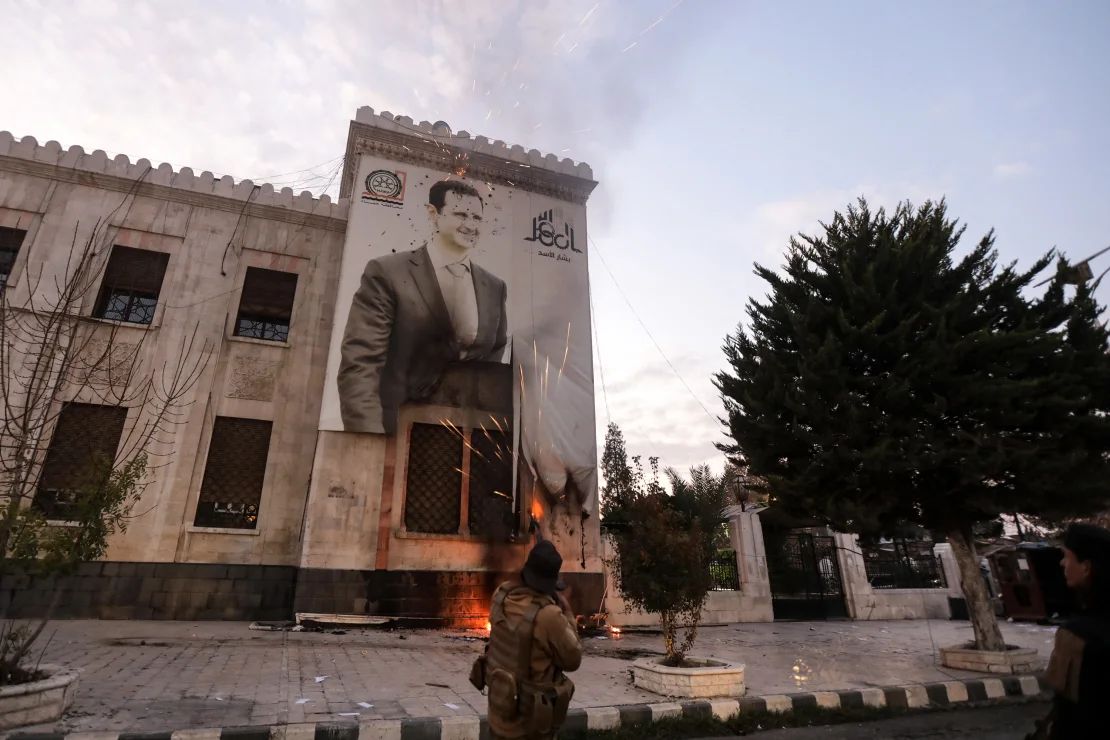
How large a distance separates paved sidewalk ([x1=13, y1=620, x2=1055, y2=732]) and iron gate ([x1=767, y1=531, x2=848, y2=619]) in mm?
2463

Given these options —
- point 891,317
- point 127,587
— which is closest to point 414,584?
point 127,587

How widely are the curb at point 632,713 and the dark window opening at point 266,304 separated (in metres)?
10.1

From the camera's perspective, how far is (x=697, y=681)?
5.40m

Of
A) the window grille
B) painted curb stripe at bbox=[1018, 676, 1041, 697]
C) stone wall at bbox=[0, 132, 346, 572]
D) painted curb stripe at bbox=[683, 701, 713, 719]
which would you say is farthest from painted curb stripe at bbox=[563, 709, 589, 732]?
stone wall at bbox=[0, 132, 346, 572]

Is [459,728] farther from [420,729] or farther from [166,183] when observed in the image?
[166,183]

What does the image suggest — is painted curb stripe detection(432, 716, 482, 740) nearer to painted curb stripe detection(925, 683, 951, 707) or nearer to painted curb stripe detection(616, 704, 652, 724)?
painted curb stripe detection(616, 704, 652, 724)

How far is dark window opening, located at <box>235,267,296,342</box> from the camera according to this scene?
1265 centimetres

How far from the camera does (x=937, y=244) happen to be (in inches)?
327

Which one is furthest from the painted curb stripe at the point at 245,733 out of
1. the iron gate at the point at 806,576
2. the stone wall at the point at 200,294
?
the iron gate at the point at 806,576

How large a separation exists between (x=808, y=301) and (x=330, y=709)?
8073 mm

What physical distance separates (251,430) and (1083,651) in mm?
12808

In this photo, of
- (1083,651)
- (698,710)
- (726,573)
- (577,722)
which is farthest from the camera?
(726,573)

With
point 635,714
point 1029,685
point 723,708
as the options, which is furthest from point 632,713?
point 1029,685

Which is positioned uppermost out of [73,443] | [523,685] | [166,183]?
[166,183]
